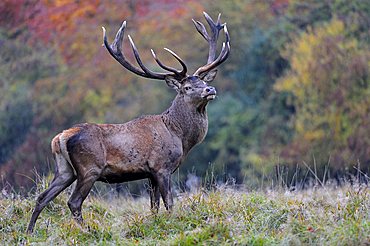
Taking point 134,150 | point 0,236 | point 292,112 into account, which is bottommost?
point 292,112

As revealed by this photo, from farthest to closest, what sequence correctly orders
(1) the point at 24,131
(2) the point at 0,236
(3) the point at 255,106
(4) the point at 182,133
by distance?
(3) the point at 255,106, (1) the point at 24,131, (4) the point at 182,133, (2) the point at 0,236

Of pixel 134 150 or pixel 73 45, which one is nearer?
pixel 134 150

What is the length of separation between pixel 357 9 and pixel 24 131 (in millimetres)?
11781

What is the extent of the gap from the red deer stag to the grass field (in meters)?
0.31

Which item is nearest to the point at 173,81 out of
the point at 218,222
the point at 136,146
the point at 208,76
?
the point at 208,76

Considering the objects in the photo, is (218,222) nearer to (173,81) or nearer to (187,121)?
(187,121)

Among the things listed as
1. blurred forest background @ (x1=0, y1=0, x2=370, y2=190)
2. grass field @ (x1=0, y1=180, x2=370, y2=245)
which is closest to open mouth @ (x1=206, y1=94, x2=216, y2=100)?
grass field @ (x1=0, y1=180, x2=370, y2=245)

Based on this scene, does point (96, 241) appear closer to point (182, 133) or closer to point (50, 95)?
point (182, 133)

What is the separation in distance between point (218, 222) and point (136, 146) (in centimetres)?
172

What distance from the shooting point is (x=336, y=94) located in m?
24.6

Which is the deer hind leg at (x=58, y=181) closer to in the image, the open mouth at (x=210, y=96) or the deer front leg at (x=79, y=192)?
the deer front leg at (x=79, y=192)

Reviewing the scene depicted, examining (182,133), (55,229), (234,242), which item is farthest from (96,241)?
(182,133)

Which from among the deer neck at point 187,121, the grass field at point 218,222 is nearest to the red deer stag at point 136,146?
the deer neck at point 187,121

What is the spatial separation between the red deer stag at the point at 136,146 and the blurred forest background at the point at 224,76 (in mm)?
12913
